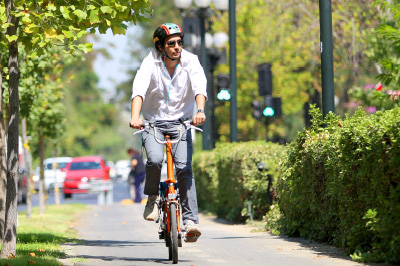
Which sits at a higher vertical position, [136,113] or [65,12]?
[65,12]

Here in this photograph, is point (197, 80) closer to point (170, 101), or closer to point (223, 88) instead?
point (170, 101)

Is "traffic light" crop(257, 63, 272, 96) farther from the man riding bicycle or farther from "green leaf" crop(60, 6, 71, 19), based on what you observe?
"green leaf" crop(60, 6, 71, 19)

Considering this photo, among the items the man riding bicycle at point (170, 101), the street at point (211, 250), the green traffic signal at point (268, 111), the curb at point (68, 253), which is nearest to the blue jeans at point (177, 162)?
the man riding bicycle at point (170, 101)

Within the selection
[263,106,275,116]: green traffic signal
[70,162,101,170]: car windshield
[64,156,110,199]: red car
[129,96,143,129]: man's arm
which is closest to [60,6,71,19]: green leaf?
[129,96,143,129]: man's arm

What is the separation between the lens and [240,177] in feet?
45.9

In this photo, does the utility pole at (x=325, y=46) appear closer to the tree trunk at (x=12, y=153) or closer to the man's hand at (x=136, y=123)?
the man's hand at (x=136, y=123)

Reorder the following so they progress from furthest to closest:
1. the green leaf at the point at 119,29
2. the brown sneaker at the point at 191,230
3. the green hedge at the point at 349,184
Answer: the green leaf at the point at 119,29
the brown sneaker at the point at 191,230
the green hedge at the point at 349,184

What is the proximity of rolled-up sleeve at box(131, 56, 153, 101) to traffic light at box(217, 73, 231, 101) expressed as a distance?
1033 centimetres

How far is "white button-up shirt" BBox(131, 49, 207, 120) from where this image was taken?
793 centimetres

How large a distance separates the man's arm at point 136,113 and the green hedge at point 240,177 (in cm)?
459

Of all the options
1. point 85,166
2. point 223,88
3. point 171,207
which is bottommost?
point 171,207

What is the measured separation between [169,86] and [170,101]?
0.14 meters

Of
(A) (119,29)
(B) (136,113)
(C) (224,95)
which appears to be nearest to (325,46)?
(A) (119,29)

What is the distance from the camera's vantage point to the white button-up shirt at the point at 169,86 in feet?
26.0
